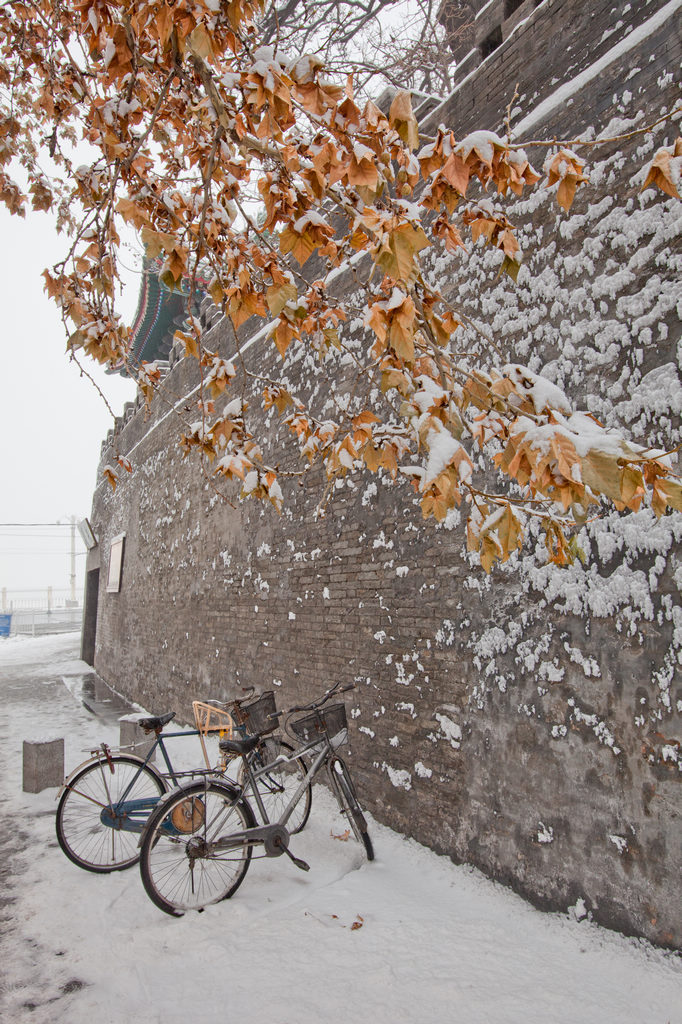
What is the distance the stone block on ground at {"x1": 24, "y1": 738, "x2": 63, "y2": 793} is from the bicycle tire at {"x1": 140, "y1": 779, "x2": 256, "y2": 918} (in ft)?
8.08

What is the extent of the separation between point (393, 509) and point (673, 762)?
2.24 metres

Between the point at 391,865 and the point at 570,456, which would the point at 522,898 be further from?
the point at 570,456

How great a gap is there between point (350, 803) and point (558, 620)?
5.34 feet

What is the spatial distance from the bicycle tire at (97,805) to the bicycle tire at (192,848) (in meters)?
0.58

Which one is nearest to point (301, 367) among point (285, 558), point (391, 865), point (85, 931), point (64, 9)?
point (285, 558)

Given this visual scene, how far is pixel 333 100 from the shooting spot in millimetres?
1943

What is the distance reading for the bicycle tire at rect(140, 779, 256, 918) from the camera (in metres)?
3.00

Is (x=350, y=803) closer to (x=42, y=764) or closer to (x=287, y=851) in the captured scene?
(x=287, y=851)

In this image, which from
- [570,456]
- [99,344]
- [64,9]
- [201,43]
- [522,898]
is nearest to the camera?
[570,456]

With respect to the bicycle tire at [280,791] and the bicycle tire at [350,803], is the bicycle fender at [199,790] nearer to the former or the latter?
Answer: the bicycle tire at [280,791]

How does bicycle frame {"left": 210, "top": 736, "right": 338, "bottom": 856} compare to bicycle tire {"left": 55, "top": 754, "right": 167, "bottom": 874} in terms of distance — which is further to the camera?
bicycle tire {"left": 55, "top": 754, "right": 167, "bottom": 874}

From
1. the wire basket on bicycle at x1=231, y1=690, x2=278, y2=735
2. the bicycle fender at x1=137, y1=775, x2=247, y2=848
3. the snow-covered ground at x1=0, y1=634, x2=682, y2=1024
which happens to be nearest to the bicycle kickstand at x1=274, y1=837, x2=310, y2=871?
the snow-covered ground at x1=0, y1=634, x2=682, y2=1024

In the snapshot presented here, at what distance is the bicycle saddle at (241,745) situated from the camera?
349 cm

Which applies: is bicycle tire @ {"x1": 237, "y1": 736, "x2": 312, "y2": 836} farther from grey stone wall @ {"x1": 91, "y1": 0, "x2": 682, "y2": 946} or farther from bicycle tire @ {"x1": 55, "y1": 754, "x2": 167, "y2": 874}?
bicycle tire @ {"x1": 55, "y1": 754, "x2": 167, "y2": 874}
